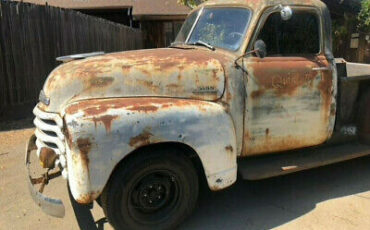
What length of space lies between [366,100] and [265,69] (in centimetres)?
163

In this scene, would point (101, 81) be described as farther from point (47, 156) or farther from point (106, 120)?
point (47, 156)

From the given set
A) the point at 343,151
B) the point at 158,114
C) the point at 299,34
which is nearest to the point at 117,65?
the point at 158,114

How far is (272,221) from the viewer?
3.96 meters

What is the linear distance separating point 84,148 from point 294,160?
2.36m

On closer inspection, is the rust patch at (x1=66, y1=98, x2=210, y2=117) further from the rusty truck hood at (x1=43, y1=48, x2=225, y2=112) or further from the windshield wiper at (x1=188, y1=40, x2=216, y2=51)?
the windshield wiper at (x1=188, y1=40, x2=216, y2=51)

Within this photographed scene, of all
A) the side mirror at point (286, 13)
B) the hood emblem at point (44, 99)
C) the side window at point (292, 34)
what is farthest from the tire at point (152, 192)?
the side mirror at point (286, 13)

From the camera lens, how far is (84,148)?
3133 millimetres

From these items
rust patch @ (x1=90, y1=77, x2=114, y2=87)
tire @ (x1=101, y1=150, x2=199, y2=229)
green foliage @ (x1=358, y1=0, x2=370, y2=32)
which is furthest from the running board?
green foliage @ (x1=358, y1=0, x2=370, y2=32)

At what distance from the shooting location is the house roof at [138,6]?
1723cm

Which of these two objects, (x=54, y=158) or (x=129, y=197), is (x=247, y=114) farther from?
(x=54, y=158)

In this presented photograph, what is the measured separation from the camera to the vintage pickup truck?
328cm

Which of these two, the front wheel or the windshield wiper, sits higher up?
the windshield wiper

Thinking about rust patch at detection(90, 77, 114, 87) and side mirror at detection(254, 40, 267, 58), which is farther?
side mirror at detection(254, 40, 267, 58)

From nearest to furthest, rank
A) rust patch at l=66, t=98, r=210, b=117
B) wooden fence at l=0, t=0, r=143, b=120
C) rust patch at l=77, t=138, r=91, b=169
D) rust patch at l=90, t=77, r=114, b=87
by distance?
rust patch at l=77, t=138, r=91, b=169
rust patch at l=66, t=98, r=210, b=117
rust patch at l=90, t=77, r=114, b=87
wooden fence at l=0, t=0, r=143, b=120
